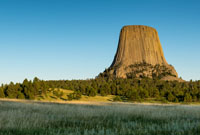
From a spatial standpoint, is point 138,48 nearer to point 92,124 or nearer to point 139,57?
point 139,57

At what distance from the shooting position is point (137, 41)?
17212cm

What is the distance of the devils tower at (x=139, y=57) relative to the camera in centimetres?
14761

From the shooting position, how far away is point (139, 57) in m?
165

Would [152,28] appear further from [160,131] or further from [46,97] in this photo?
[160,131]

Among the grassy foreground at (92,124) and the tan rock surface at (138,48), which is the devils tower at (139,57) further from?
the grassy foreground at (92,124)

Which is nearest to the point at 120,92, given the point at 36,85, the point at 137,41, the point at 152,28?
the point at 36,85

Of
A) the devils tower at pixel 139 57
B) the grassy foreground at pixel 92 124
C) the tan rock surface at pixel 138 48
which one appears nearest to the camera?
the grassy foreground at pixel 92 124

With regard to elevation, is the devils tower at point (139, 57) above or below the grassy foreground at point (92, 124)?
above

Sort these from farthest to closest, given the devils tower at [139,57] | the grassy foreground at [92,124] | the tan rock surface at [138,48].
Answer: the tan rock surface at [138,48]
the devils tower at [139,57]
the grassy foreground at [92,124]

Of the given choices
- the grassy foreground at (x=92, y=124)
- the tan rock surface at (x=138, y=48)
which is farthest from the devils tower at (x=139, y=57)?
the grassy foreground at (x=92, y=124)

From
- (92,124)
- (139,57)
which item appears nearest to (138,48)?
(139,57)

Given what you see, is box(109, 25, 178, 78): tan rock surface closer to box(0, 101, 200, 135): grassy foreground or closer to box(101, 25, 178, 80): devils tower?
box(101, 25, 178, 80): devils tower

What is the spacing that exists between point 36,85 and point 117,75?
7696 centimetres

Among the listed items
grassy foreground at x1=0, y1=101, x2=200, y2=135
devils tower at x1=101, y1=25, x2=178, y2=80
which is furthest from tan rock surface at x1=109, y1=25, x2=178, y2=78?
grassy foreground at x1=0, y1=101, x2=200, y2=135
